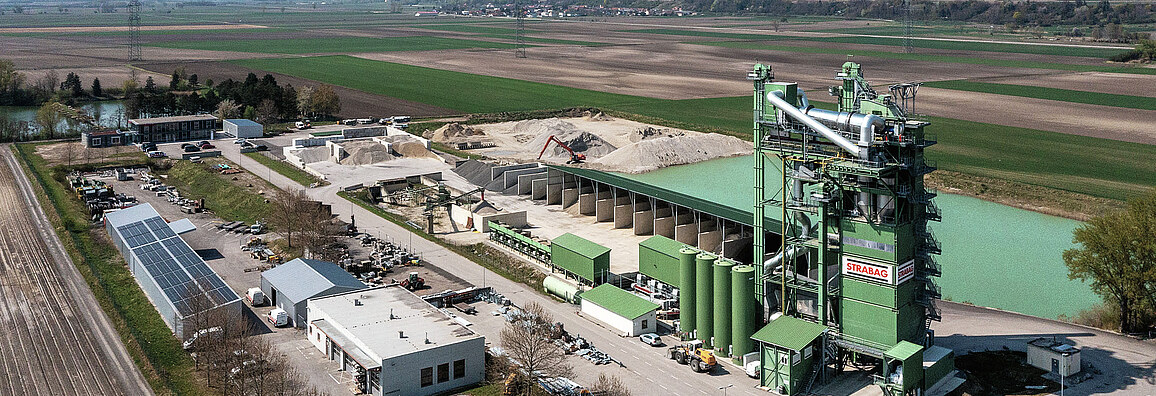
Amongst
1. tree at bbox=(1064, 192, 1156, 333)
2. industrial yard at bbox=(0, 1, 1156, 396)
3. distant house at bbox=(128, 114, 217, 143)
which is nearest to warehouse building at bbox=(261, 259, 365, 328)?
industrial yard at bbox=(0, 1, 1156, 396)

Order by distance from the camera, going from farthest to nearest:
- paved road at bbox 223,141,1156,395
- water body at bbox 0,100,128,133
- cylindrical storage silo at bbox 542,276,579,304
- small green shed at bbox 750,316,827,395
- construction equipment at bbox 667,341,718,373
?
1. water body at bbox 0,100,128,133
2. cylindrical storage silo at bbox 542,276,579,304
3. construction equipment at bbox 667,341,718,373
4. paved road at bbox 223,141,1156,395
5. small green shed at bbox 750,316,827,395

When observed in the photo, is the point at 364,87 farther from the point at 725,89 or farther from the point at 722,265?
the point at 722,265

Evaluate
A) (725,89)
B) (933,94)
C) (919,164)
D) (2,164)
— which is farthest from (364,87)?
(919,164)

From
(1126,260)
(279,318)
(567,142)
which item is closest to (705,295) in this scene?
(1126,260)

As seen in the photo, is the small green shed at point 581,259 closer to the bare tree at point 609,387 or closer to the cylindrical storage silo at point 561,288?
the cylindrical storage silo at point 561,288

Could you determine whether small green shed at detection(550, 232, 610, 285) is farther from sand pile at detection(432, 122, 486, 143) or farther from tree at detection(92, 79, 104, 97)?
tree at detection(92, 79, 104, 97)

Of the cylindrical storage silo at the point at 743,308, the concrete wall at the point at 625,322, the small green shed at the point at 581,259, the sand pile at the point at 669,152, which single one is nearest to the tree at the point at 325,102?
the sand pile at the point at 669,152
